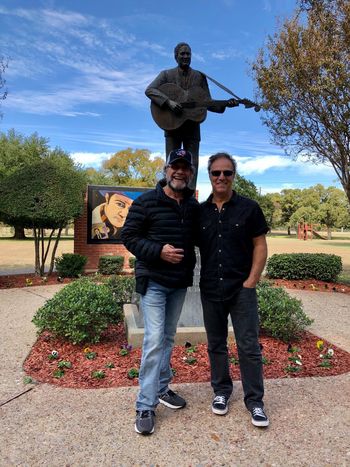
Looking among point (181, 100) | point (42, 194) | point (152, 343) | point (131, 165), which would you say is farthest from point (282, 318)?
point (131, 165)

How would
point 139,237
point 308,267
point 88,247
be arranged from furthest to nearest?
point 88,247 < point 308,267 < point 139,237

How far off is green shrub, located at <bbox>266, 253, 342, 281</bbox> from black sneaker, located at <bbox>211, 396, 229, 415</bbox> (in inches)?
315

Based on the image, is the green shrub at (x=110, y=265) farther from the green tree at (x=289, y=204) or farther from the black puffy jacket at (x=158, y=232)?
the green tree at (x=289, y=204)

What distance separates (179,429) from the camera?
9.31ft

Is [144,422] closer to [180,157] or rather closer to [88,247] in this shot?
[180,157]

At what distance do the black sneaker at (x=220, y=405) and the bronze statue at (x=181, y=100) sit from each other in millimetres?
2933

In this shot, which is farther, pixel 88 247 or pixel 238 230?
pixel 88 247

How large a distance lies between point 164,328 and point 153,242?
25.9 inches

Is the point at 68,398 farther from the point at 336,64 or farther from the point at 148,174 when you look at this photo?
the point at 148,174

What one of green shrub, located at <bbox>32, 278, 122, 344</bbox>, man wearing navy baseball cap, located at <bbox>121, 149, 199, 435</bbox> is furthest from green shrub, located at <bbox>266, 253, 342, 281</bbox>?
man wearing navy baseball cap, located at <bbox>121, 149, 199, 435</bbox>

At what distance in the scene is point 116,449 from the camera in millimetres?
2580

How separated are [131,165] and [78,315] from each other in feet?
179

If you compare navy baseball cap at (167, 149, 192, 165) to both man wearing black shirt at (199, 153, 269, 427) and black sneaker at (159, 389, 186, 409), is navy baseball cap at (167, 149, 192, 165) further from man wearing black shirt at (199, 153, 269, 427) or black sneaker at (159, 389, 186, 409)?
black sneaker at (159, 389, 186, 409)

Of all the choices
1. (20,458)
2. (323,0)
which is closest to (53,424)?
(20,458)
